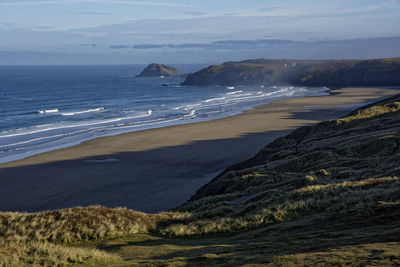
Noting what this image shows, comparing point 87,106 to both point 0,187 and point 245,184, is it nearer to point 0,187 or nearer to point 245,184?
point 0,187

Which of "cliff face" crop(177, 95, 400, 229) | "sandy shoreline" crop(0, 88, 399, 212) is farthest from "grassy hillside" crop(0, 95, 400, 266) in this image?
"sandy shoreline" crop(0, 88, 399, 212)

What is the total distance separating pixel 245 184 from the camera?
21766 millimetres

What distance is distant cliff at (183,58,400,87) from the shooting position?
130875mm

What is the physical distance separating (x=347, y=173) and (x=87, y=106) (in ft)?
233

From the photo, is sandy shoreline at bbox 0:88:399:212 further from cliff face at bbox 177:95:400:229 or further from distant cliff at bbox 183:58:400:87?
distant cliff at bbox 183:58:400:87

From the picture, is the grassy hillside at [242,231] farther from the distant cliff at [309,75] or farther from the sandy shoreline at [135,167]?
the distant cliff at [309,75]

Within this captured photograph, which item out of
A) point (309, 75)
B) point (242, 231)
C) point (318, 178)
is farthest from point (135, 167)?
point (309, 75)

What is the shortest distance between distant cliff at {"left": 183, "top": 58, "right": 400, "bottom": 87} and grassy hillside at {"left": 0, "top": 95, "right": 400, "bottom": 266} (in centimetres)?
12132

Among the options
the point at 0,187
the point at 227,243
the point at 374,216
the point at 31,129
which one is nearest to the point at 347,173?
the point at 374,216

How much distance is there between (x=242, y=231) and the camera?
11992 mm

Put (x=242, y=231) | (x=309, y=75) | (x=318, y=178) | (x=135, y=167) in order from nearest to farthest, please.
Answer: (x=242, y=231) < (x=318, y=178) < (x=135, y=167) < (x=309, y=75)

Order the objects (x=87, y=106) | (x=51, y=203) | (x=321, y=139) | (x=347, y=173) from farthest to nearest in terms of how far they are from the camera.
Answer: (x=87, y=106) → (x=321, y=139) → (x=51, y=203) → (x=347, y=173)

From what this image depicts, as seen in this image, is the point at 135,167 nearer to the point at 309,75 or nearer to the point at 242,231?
the point at 242,231

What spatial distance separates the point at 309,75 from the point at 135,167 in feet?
423
